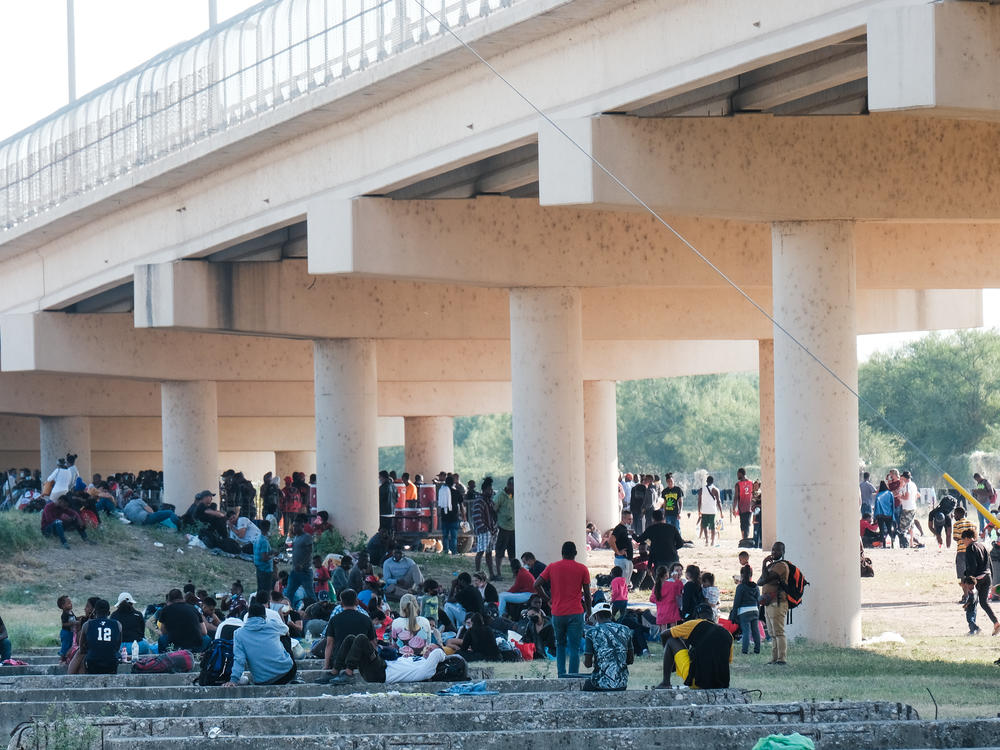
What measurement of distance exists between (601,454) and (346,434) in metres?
11.6

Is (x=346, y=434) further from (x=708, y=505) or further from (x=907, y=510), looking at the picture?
(x=907, y=510)

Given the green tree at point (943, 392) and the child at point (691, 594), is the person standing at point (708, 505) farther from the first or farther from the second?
the green tree at point (943, 392)

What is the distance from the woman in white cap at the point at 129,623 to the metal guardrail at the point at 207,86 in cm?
757

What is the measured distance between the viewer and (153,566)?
92.5 feet

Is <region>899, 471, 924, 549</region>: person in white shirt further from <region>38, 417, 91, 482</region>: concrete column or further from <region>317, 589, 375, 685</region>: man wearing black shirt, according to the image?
<region>38, 417, 91, 482</region>: concrete column

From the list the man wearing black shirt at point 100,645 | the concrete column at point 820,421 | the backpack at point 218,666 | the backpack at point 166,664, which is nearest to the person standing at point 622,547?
the concrete column at point 820,421

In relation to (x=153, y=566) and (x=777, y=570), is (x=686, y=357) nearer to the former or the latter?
(x=153, y=566)

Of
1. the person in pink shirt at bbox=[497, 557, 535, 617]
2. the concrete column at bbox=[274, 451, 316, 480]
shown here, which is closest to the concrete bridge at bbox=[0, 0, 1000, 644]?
the person in pink shirt at bbox=[497, 557, 535, 617]

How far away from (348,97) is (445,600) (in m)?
6.58

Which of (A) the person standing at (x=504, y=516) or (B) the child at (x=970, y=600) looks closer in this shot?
(B) the child at (x=970, y=600)

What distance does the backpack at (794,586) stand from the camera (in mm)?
17673

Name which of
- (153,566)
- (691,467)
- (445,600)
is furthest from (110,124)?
(691,467)

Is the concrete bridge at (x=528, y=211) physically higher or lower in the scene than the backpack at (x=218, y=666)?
higher

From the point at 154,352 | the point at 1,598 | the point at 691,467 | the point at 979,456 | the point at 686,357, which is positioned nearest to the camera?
the point at 1,598
